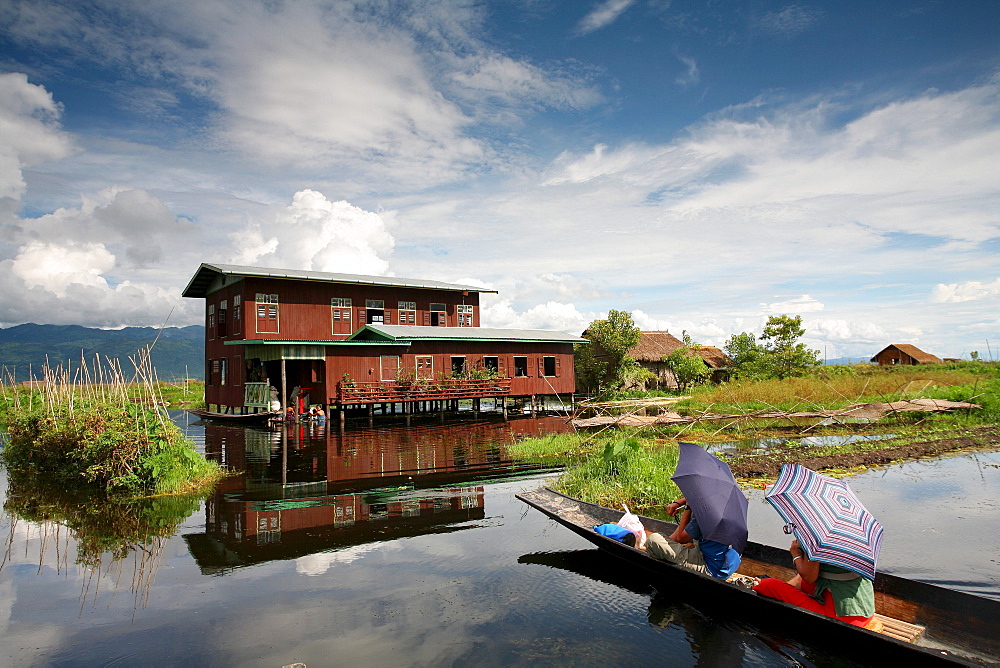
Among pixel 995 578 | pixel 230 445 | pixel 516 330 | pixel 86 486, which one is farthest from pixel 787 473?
pixel 516 330

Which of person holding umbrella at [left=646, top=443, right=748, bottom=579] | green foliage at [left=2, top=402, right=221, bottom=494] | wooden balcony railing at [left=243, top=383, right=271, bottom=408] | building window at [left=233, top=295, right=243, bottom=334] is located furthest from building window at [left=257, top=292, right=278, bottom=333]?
person holding umbrella at [left=646, top=443, right=748, bottom=579]

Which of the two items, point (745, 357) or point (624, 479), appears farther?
point (745, 357)

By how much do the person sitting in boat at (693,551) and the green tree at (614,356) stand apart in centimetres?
2753

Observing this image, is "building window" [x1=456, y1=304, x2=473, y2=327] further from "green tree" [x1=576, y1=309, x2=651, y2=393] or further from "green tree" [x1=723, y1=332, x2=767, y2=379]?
"green tree" [x1=723, y1=332, x2=767, y2=379]

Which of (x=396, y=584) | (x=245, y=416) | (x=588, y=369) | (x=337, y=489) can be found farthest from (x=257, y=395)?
(x=396, y=584)

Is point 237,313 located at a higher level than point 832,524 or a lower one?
higher

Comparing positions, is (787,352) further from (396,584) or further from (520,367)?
(396,584)

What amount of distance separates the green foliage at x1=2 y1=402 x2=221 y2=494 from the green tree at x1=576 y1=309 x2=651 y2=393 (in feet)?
79.9

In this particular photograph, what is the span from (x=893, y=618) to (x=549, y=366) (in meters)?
27.8

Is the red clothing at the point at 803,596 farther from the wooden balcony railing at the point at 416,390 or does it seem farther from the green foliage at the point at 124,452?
the wooden balcony railing at the point at 416,390

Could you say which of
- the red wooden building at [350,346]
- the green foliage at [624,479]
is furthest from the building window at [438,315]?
the green foliage at [624,479]

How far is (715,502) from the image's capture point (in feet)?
21.1

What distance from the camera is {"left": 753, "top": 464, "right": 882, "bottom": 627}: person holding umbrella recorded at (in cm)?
521

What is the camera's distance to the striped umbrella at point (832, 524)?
5199mm
